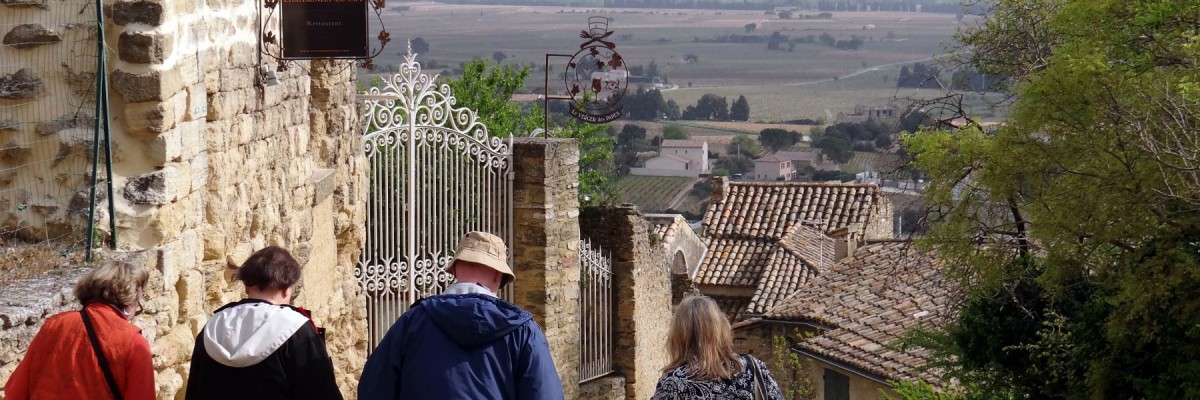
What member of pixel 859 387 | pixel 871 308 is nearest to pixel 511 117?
pixel 871 308

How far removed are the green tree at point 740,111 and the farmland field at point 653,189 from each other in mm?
29726

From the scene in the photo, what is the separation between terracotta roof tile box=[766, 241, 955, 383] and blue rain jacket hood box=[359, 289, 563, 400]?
9.20 m

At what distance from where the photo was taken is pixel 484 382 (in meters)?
4.29

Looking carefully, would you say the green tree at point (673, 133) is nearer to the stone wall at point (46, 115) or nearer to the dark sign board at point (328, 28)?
the dark sign board at point (328, 28)

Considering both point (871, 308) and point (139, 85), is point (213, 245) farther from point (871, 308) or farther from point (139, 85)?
point (871, 308)

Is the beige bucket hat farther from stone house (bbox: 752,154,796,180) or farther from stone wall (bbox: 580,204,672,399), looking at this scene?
stone house (bbox: 752,154,796,180)

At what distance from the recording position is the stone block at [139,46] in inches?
206

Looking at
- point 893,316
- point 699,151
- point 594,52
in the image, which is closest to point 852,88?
point 699,151

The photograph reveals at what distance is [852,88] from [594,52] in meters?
93.5

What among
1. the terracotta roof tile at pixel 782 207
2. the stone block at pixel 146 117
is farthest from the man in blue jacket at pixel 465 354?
the terracotta roof tile at pixel 782 207

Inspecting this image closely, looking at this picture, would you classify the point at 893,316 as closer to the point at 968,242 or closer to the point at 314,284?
the point at 968,242

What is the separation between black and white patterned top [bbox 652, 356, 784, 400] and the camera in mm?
4750

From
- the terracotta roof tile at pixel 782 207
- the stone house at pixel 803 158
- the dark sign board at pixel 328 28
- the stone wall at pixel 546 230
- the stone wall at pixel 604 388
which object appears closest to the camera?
the dark sign board at pixel 328 28

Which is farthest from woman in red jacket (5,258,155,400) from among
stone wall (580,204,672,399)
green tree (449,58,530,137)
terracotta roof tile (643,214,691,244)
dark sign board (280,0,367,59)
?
terracotta roof tile (643,214,691,244)
